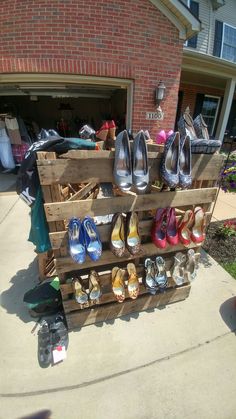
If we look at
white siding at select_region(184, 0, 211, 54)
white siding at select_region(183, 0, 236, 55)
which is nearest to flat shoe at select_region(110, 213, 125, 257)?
white siding at select_region(184, 0, 211, 54)

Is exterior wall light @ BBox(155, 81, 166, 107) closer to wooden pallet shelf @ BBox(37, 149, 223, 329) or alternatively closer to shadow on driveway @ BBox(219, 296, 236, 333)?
wooden pallet shelf @ BBox(37, 149, 223, 329)

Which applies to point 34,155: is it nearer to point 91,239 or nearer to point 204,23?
point 91,239

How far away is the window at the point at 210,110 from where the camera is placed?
8.92m

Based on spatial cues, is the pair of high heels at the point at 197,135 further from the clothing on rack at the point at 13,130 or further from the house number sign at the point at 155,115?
the clothing on rack at the point at 13,130

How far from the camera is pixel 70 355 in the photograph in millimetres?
1708

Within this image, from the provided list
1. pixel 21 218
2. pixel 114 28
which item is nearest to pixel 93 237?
pixel 21 218

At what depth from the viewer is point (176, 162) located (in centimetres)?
156

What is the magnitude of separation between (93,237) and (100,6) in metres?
4.48

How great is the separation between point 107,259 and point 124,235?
26 cm

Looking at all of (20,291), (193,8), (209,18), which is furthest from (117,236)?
(209,18)

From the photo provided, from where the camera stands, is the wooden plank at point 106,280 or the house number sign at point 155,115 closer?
the wooden plank at point 106,280

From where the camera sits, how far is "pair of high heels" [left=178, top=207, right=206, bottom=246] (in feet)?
6.12

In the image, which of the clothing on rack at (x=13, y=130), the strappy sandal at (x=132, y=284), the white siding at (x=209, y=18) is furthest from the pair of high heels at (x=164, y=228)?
the white siding at (x=209, y=18)

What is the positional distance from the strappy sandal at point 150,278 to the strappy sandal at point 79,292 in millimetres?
554
